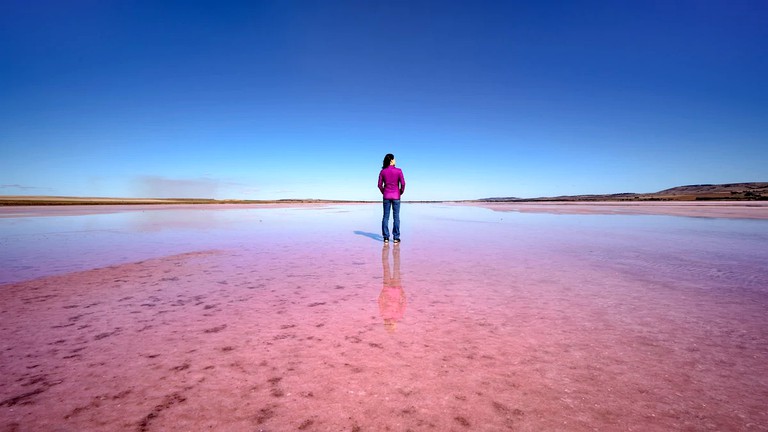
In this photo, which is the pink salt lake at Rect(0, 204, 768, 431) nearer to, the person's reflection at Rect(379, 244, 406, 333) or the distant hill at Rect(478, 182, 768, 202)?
the person's reflection at Rect(379, 244, 406, 333)

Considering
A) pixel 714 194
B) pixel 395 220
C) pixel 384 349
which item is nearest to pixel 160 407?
pixel 384 349

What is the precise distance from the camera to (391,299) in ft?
13.1

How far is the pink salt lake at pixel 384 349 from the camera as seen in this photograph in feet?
6.15

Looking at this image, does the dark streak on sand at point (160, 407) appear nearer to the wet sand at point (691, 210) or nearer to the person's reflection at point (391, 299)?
the person's reflection at point (391, 299)

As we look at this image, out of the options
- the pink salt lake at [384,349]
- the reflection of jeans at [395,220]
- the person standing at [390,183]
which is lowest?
the pink salt lake at [384,349]

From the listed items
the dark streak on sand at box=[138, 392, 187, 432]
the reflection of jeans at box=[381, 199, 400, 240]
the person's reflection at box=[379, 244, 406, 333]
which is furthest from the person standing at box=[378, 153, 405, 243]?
the dark streak on sand at box=[138, 392, 187, 432]

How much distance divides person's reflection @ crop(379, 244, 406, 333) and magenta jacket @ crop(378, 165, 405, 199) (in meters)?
4.09

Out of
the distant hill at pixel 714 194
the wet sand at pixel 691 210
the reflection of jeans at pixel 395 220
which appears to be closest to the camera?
the reflection of jeans at pixel 395 220

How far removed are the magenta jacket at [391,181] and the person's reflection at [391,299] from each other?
13.4ft

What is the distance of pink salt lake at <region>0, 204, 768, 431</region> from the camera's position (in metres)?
1.87

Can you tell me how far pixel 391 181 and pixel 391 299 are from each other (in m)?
6.23

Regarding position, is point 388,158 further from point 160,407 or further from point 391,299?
point 160,407

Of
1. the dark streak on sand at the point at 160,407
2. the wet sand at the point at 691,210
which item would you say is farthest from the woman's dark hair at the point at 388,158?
the wet sand at the point at 691,210

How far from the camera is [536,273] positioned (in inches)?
209
